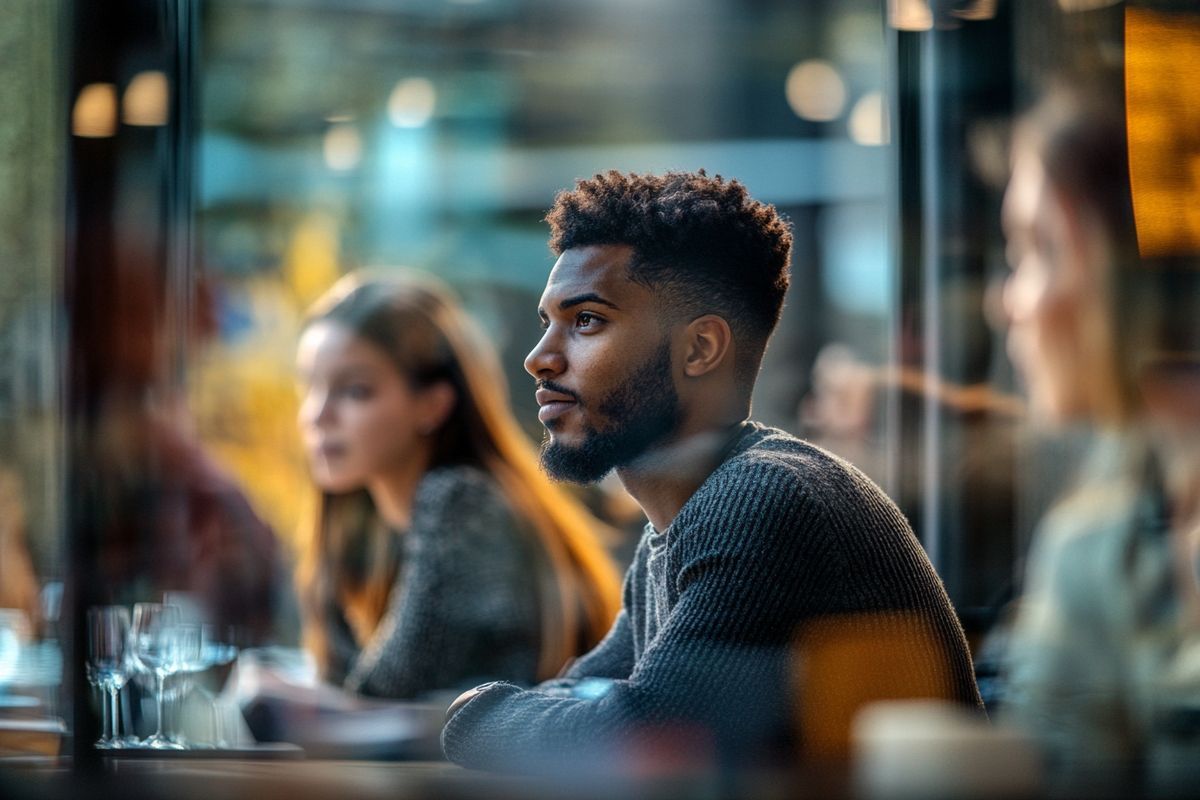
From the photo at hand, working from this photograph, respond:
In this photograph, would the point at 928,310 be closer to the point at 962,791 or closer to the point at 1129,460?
the point at 1129,460

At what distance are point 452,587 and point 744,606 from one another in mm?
1353

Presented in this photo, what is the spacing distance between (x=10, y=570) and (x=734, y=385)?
1415mm

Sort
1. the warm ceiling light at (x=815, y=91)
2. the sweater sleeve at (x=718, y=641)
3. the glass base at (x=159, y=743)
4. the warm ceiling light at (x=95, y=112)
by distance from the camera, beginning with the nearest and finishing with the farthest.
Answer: the sweater sleeve at (x=718, y=641)
the glass base at (x=159, y=743)
the warm ceiling light at (x=95, y=112)
the warm ceiling light at (x=815, y=91)

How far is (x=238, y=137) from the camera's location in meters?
2.95

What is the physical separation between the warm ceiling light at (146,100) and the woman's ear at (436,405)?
0.63 m

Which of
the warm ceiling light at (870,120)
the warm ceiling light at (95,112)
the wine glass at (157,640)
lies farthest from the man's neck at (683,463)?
the warm ceiling light at (95,112)

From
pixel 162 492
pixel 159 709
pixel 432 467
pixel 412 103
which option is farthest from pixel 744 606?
pixel 412 103

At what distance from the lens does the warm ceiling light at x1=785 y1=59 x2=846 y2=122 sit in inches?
125

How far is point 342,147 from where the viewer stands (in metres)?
3.79

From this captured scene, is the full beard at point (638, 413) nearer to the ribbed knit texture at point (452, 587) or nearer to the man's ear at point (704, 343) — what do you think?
the man's ear at point (704, 343)

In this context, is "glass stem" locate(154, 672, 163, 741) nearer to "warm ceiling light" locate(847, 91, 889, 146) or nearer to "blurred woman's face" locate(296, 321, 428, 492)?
"blurred woman's face" locate(296, 321, 428, 492)

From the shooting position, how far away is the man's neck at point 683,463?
1205 mm

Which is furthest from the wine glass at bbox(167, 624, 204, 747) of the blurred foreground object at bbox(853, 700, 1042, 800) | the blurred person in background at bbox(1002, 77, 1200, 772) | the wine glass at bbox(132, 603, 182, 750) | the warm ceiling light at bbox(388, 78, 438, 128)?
the warm ceiling light at bbox(388, 78, 438, 128)

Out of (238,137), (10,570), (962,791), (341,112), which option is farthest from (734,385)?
(341,112)
